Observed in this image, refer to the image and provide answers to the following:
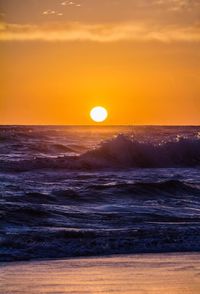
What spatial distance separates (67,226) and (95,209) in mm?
2364

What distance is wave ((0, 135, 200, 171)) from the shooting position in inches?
983

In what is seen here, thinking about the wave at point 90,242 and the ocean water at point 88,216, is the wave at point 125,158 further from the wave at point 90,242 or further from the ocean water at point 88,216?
the wave at point 90,242

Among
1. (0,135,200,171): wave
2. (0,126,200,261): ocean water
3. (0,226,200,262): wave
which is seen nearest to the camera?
(0,226,200,262): wave

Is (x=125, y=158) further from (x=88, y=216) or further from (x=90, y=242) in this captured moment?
(x=90, y=242)

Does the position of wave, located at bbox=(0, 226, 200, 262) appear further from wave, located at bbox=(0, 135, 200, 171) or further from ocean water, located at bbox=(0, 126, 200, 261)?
wave, located at bbox=(0, 135, 200, 171)

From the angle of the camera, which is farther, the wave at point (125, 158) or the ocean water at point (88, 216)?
the wave at point (125, 158)

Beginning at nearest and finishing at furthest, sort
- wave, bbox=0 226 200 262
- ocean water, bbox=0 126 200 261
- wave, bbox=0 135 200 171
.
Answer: wave, bbox=0 226 200 262, ocean water, bbox=0 126 200 261, wave, bbox=0 135 200 171

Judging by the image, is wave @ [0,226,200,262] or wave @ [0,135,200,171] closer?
wave @ [0,226,200,262]

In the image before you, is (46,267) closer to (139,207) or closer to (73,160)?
(139,207)

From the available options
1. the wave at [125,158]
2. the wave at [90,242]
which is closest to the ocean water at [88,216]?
the wave at [90,242]

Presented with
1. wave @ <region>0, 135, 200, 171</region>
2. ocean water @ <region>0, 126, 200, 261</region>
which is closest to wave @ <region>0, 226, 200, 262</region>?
ocean water @ <region>0, 126, 200, 261</region>

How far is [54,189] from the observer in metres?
15.6

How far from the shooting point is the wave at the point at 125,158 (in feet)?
81.9

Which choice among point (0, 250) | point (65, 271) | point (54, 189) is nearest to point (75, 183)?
point (54, 189)
